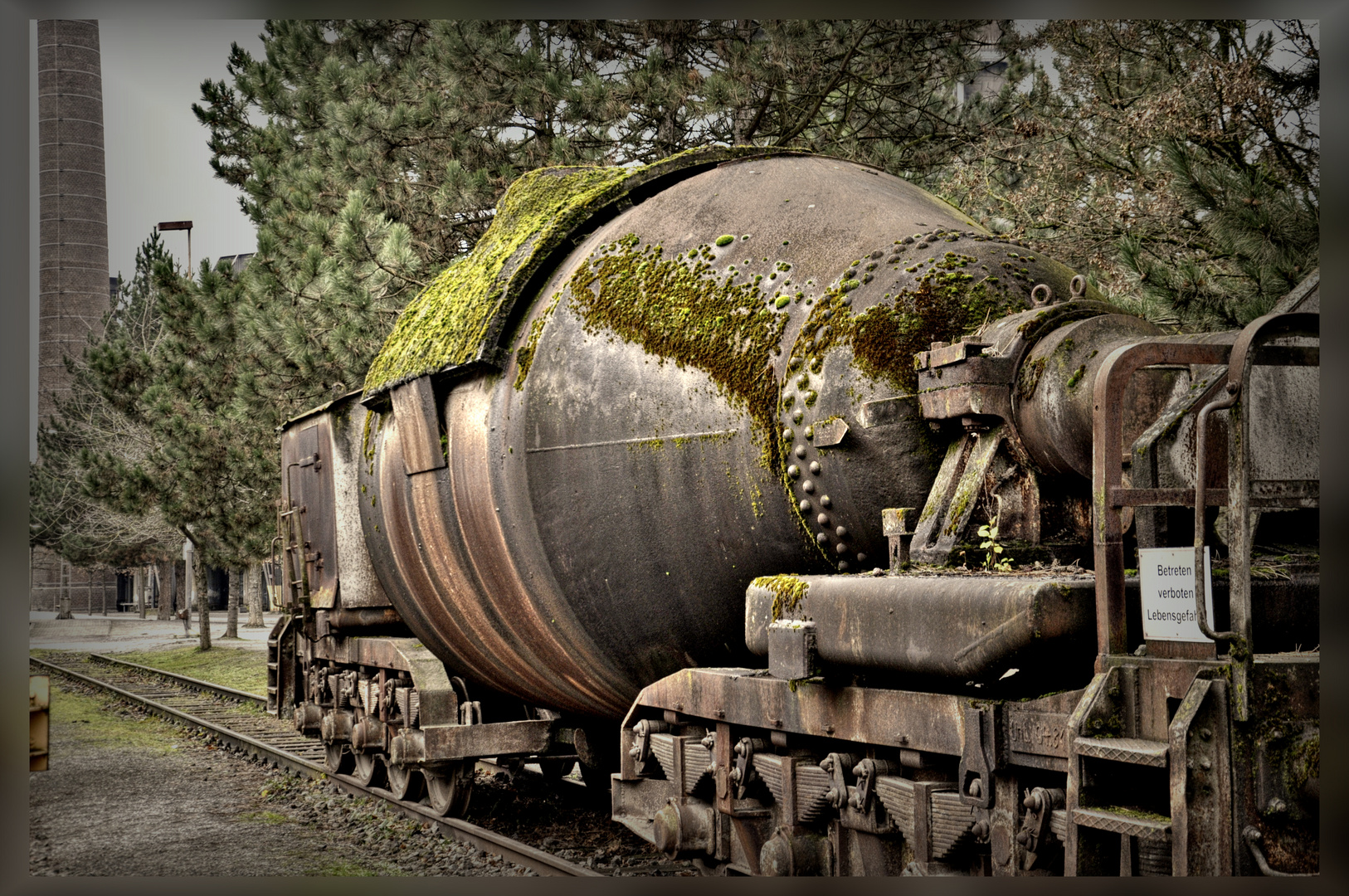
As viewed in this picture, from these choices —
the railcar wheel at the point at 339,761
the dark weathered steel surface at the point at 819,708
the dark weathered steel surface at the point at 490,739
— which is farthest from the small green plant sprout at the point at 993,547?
the railcar wheel at the point at 339,761

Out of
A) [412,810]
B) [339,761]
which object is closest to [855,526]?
[412,810]

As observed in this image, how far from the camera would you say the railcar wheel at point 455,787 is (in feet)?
30.0

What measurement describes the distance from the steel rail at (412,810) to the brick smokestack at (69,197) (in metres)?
4.64


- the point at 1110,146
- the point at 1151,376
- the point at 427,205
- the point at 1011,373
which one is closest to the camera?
the point at 1151,376

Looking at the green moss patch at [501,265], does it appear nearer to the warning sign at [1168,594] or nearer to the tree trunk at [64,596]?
the warning sign at [1168,594]

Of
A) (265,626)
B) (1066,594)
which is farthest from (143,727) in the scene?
(265,626)

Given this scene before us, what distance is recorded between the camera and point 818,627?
4.80 m

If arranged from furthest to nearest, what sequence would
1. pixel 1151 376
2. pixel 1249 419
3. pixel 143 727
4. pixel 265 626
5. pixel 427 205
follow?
1. pixel 265 626
2. pixel 143 727
3. pixel 427 205
4. pixel 1151 376
5. pixel 1249 419

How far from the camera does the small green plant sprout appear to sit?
4.52 metres

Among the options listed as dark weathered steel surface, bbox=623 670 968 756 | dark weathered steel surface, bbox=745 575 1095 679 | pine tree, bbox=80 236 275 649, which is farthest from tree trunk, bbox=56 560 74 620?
dark weathered steel surface, bbox=745 575 1095 679

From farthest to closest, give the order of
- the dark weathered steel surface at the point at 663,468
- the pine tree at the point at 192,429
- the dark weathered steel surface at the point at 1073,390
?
the pine tree at the point at 192,429 → the dark weathered steel surface at the point at 663,468 → the dark weathered steel surface at the point at 1073,390

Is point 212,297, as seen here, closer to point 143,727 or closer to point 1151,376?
point 143,727

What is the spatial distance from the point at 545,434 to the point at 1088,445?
2746mm

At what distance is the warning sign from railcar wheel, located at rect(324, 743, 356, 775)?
9.03 m
